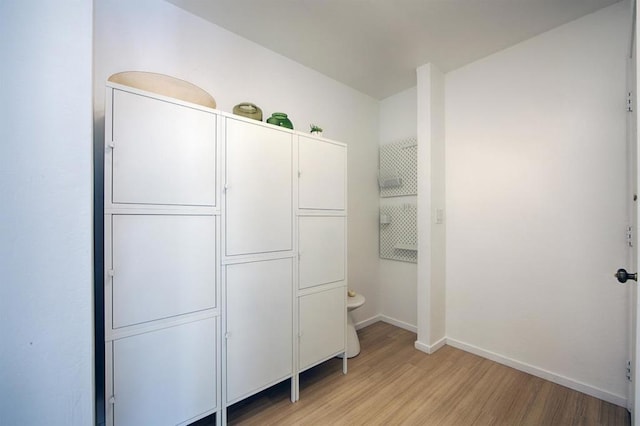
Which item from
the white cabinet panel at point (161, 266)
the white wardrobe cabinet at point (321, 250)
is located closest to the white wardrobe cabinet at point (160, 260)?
the white cabinet panel at point (161, 266)

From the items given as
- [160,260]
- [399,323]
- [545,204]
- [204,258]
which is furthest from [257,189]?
[399,323]

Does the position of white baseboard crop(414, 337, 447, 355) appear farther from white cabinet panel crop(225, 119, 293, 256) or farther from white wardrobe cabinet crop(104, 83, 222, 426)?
white wardrobe cabinet crop(104, 83, 222, 426)

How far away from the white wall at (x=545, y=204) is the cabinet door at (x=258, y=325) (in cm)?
175

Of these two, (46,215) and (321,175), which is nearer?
(46,215)

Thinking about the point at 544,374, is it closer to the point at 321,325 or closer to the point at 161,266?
the point at 321,325

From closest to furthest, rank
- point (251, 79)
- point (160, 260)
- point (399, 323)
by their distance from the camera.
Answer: point (160, 260) < point (251, 79) < point (399, 323)

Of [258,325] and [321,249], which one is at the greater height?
[321,249]

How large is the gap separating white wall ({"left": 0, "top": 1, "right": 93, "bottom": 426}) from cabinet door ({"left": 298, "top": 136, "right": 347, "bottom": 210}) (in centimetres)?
120

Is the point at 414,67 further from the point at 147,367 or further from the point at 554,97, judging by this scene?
the point at 147,367

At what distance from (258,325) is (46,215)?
46.2 inches

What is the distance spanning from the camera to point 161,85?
4.90 feet

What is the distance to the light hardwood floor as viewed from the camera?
161 centimetres

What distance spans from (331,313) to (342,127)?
1927mm

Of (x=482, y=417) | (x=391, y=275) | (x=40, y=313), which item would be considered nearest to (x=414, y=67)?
(x=391, y=275)
